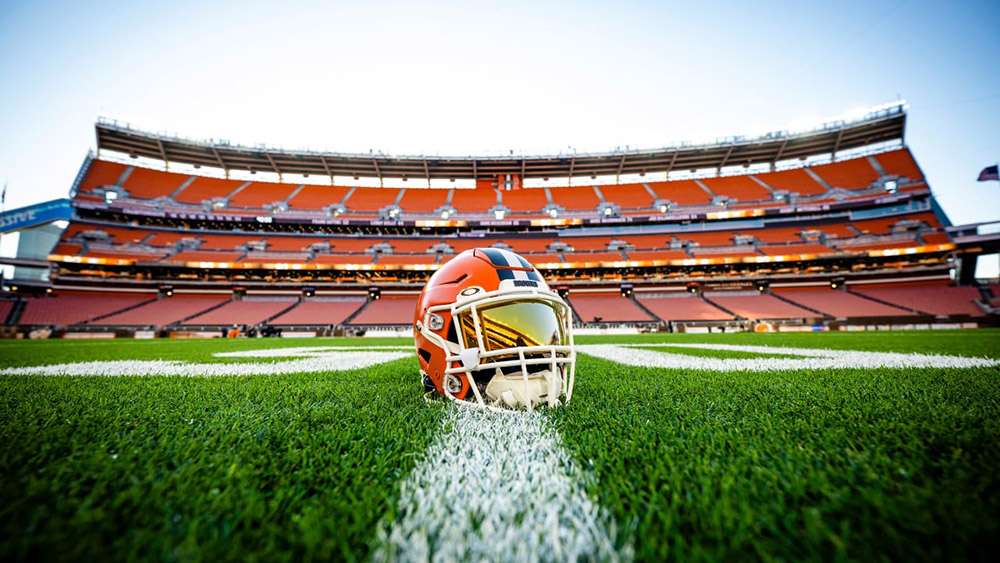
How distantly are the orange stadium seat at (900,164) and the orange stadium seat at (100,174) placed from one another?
5208 cm

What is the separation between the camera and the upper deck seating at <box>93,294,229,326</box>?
2031 centimetres

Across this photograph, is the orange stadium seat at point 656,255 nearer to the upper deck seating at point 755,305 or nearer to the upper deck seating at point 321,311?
the upper deck seating at point 755,305

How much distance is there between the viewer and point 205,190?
27.8m

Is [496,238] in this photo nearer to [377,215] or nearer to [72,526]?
[377,215]

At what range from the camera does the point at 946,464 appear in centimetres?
95

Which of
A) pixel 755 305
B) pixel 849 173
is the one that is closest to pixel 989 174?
pixel 849 173

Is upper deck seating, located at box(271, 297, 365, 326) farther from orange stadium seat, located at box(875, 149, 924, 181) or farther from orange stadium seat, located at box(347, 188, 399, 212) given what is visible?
orange stadium seat, located at box(875, 149, 924, 181)

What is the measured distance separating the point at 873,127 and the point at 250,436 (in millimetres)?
38058

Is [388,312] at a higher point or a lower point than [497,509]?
lower

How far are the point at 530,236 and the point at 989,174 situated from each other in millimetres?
24907

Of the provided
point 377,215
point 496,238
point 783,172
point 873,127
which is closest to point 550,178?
point 496,238

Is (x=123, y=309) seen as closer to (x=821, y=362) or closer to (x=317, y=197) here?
(x=317, y=197)

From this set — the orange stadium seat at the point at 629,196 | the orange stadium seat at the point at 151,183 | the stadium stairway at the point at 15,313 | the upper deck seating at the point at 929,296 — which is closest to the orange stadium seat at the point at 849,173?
the upper deck seating at the point at 929,296

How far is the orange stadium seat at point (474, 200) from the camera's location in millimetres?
30020
